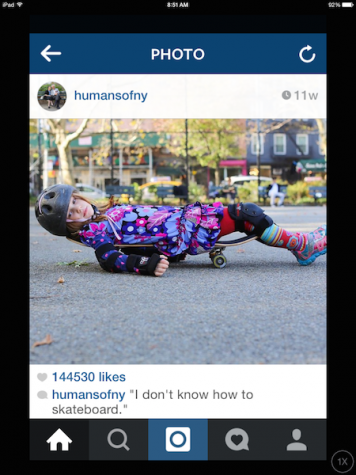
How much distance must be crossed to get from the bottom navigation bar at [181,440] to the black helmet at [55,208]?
2272 millimetres

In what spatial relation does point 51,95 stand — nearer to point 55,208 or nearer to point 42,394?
point 55,208

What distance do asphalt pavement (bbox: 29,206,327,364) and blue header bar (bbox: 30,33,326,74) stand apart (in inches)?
46.0

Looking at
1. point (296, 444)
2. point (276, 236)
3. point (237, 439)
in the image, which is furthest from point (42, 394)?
point (276, 236)

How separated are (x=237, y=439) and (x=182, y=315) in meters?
1.06

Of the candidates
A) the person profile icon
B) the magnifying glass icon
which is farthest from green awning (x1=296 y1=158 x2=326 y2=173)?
the magnifying glass icon

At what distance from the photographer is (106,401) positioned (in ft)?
5.05

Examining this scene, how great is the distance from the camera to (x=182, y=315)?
2482mm

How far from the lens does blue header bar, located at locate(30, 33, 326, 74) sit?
2.32m

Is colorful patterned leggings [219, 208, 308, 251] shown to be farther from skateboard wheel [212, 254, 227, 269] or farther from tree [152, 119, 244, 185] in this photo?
tree [152, 119, 244, 185]

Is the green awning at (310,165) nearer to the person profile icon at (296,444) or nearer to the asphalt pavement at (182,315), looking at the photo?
the asphalt pavement at (182,315)

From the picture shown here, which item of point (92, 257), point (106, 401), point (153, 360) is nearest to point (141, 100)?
point (153, 360)

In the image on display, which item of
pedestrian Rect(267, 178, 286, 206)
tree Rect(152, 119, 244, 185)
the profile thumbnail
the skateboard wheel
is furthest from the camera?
tree Rect(152, 119, 244, 185)
